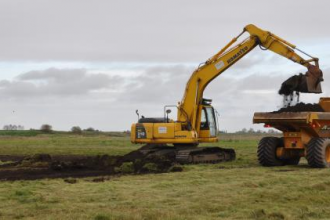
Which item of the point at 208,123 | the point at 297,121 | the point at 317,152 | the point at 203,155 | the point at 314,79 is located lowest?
the point at 203,155

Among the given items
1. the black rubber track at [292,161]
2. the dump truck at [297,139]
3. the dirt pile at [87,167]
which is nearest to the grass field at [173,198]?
the dirt pile at [87,167]

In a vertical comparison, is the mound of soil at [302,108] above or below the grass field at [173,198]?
above

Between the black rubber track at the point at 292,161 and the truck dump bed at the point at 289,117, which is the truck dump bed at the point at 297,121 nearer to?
the truck dump bed at the point at 289,117

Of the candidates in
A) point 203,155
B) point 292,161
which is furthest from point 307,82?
point 203,155

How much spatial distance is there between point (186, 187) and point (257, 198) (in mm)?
2533

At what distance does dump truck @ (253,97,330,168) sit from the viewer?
805 inches

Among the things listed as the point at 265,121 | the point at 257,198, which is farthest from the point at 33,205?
the point at 265,121

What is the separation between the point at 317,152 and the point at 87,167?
8.63 meters

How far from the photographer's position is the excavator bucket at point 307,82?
21.4 m

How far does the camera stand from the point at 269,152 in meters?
22.1

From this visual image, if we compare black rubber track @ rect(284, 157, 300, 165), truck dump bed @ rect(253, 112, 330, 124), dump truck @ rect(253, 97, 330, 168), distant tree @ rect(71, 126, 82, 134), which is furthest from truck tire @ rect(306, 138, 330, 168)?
distant tree @ rect(71, 126, 82, 134)

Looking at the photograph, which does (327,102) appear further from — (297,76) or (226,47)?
(226,47)

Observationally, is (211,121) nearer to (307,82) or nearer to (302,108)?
(302,108)

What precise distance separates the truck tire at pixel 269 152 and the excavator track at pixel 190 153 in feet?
7.73
